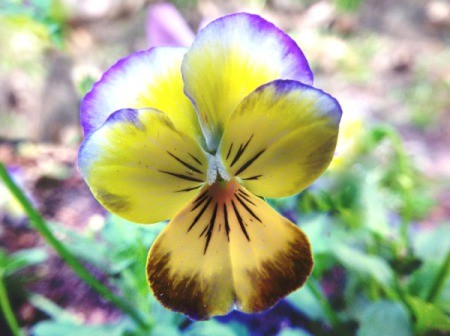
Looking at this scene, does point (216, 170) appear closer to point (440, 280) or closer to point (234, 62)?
point (234, 62)

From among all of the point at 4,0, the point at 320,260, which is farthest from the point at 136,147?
the point at 320,260

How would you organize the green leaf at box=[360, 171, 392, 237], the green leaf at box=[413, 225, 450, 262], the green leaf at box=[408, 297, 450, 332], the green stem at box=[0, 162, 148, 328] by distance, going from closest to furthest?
1. the green stem at box=[0, 162, 148, 328]
2. the green leaf at box=[408, 297, 450, 332]
3. the green leaf at box=[360, 171, 392, 237]
4. the green leaf at box=[413, 225, 450, 262]

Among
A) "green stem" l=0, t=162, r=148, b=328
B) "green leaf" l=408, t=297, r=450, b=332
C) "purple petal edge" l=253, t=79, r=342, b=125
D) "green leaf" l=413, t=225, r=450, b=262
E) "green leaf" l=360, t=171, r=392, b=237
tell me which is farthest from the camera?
"green leaf" l=413, t=225, r=450, b=262

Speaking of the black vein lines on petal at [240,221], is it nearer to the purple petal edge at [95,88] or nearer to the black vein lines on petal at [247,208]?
the black vein lines on petal at [247,208]

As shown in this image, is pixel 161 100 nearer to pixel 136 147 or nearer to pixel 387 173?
pixel 136 147

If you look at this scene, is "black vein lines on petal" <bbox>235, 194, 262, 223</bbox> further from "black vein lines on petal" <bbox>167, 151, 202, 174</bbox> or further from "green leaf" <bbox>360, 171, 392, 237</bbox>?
"green leaf" <bbox>360, 171, 392, 237</bbox>

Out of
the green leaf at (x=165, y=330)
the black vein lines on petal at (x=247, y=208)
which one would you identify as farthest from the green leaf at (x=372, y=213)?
the black vein lines on petal at (x=247, y=208)

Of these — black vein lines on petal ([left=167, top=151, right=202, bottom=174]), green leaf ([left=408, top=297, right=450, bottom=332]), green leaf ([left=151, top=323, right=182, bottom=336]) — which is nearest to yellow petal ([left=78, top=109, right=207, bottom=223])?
black vein lines on petal ([left=167, top=151, right=202, bottom=174])

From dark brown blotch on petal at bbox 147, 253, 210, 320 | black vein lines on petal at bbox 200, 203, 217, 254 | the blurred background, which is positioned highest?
black vein lines on petal at bbox 200, 203, 217, 254
